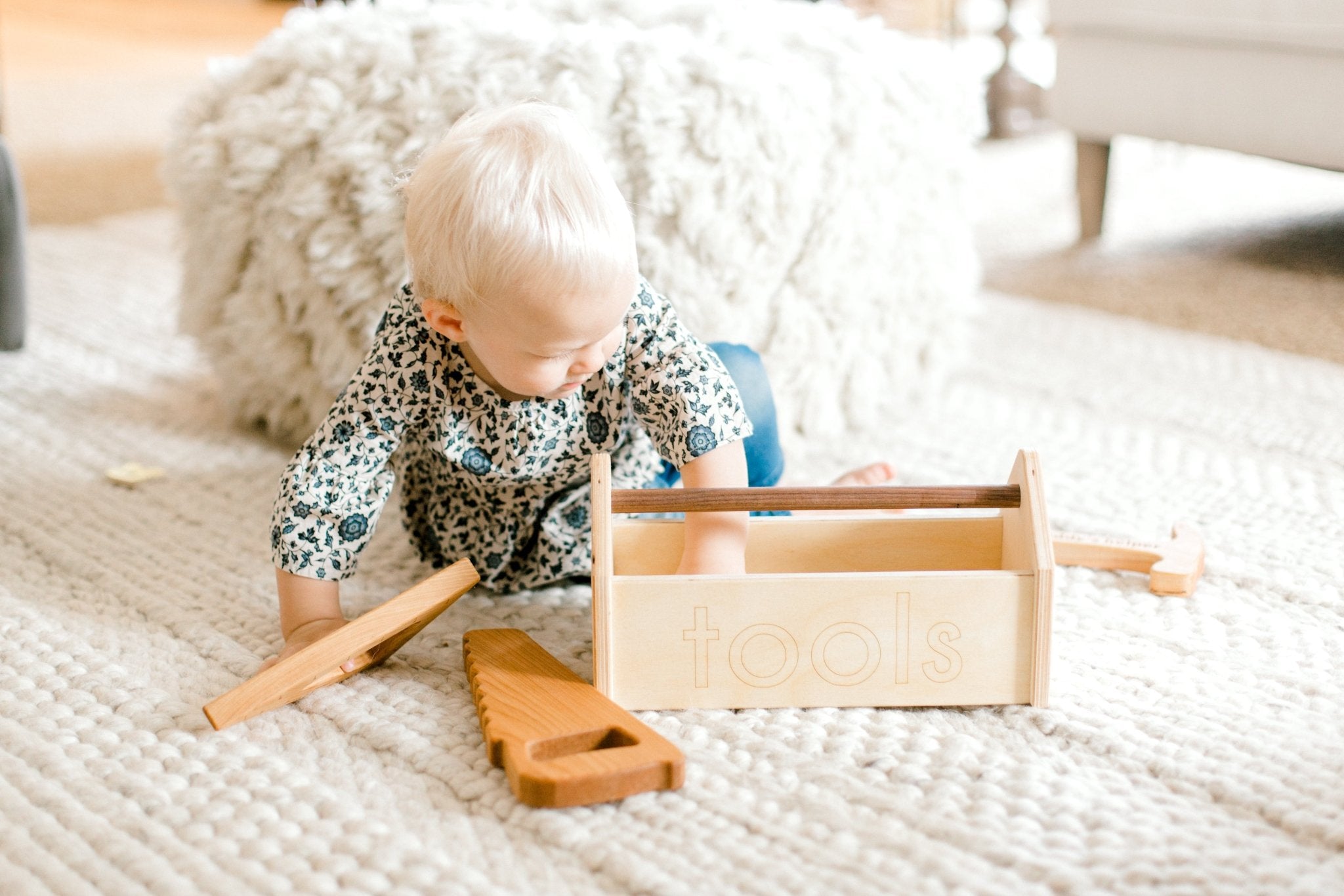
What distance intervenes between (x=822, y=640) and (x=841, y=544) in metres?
0.12

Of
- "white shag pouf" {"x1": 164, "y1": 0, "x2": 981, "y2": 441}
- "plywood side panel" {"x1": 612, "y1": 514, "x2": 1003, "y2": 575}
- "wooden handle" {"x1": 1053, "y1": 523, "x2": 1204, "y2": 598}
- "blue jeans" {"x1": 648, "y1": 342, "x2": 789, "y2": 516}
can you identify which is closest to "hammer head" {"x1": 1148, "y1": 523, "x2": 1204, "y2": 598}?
"wooden handle" {"x1": 1053, "y1": 523, "x2": 1204, "y2": 598}

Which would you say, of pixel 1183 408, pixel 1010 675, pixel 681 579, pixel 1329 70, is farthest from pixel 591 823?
pixel 1329 70

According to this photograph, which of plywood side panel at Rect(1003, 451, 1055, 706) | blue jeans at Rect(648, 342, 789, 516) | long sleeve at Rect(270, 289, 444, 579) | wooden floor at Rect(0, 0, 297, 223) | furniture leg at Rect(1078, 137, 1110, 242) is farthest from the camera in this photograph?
wooden floor at Rect(0, 0, 297, 223)

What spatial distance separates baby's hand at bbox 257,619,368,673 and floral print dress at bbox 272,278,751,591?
0.03 metres

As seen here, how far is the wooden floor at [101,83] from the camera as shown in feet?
7.30

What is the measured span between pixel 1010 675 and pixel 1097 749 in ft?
0.20

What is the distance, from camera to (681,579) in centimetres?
70

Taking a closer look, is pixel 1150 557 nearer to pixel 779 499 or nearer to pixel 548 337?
pixel 779 499

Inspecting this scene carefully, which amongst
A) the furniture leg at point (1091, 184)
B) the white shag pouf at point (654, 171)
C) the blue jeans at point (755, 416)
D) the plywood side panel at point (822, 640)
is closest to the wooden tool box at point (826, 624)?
the plywood side panel at point (822, 640)

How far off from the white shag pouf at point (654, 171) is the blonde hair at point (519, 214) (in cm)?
31

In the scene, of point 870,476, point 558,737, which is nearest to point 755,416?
point 870,476

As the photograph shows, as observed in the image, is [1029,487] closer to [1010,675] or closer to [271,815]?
[1010,675]

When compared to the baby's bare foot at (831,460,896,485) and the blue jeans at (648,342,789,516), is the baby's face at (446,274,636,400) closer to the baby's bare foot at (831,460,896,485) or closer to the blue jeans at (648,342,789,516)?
the blue jeans at (648,342,789,516)

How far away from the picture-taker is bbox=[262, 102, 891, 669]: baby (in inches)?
27.7
